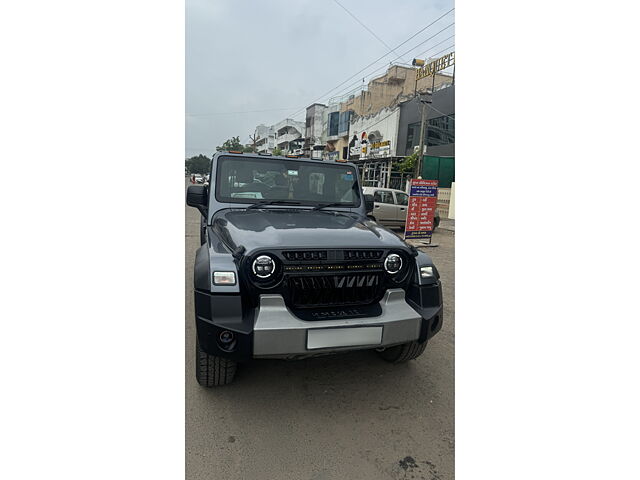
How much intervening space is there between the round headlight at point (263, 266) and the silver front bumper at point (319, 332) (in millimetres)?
146

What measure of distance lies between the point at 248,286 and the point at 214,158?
2005mm

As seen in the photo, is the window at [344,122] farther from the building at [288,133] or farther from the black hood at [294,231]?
the black hood at [294,231]

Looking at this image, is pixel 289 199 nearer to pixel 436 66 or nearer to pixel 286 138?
pixel 436 66

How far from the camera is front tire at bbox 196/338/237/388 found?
2.51 m

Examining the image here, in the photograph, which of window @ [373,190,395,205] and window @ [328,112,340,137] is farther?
window @ [328,112,340,137]

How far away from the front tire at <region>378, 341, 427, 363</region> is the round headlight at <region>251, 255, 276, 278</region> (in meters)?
1.28

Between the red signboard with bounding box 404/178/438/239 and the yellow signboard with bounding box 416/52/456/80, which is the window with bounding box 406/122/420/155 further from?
the red signboard with bounding box 404/178/438/239

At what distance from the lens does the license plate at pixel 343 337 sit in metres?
2.21

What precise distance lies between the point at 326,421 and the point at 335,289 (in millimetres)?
882

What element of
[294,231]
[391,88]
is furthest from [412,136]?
[294,231]

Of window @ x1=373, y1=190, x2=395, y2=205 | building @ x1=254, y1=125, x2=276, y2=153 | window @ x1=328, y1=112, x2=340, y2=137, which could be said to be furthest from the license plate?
building @ x1=254, y1=125, x2=276, y2=153

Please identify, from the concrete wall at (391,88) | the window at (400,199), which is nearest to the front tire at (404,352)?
the window at (400,199)

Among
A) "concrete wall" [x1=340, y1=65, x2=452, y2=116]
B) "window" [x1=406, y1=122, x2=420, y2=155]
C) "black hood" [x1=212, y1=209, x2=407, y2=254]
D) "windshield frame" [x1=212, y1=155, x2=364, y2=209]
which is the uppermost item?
"concrete wall" [x1=340, y1=65, x2=452, y2=116]

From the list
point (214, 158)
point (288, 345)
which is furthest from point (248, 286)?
point (214, 158)
